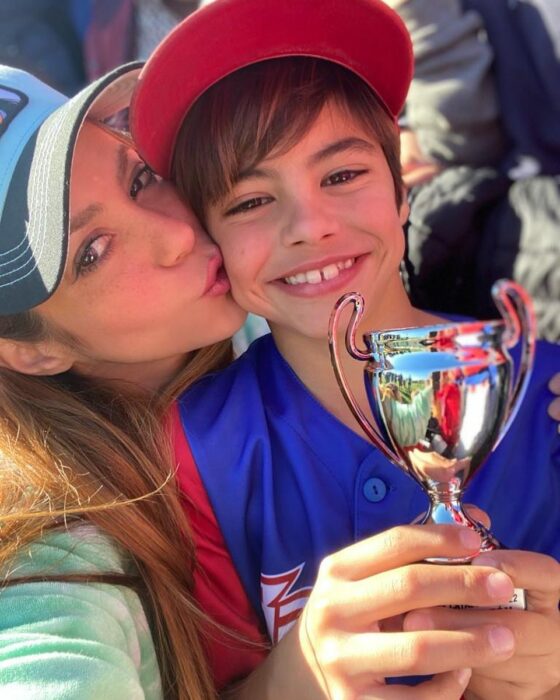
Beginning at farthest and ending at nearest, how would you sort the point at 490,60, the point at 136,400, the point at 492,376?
the point at 490,60 < the point at 136,400 < the point at 492,376

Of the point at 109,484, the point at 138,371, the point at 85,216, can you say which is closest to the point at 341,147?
the point at 85,216

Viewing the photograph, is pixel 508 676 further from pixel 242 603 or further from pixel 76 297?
pixel 76 297

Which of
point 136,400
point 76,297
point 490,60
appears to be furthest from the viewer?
point 490,60

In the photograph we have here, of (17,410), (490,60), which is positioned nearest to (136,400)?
(17,410)

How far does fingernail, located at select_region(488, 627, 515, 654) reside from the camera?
0.87 m

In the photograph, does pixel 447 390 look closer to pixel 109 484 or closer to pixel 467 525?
pixel 467 525

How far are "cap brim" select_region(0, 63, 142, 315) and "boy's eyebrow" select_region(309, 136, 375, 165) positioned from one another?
0.36 meters

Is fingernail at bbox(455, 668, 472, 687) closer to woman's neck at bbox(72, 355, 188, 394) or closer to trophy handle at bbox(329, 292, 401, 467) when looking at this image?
trophy handle at bbox(329, 292, 401, 467)

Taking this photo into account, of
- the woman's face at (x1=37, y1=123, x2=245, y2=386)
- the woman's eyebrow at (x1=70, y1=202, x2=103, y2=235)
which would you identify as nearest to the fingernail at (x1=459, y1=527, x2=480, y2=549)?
the woman's face at (x1=37, y1=123, x2=245, y2=386)

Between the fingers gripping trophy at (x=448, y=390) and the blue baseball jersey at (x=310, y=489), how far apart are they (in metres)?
0.35

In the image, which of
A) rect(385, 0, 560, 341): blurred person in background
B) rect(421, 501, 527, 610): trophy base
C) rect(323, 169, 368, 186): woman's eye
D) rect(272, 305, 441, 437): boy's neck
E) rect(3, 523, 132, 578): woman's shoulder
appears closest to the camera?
rect(421, 501, 527, 610): trophy base

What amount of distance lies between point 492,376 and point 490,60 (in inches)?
50.4

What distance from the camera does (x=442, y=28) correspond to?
6.46 ft

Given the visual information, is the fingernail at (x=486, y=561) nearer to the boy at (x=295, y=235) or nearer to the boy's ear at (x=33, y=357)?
the boy at (x=295, y=235)
